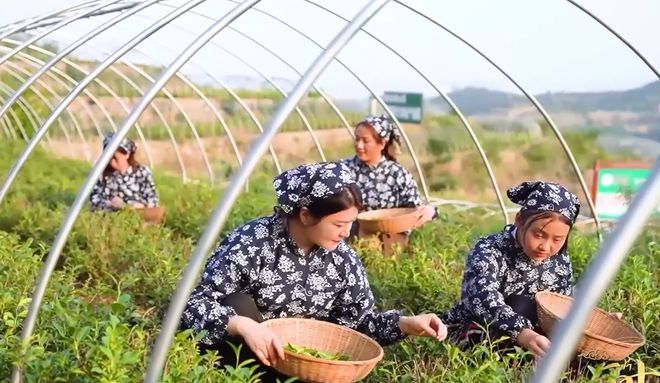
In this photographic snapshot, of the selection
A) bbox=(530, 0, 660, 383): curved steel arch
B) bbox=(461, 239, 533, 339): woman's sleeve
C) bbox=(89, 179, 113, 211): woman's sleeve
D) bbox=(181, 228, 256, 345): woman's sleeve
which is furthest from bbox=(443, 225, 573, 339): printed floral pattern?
bbox=(89, 179, 113, 211): woman's sleeve

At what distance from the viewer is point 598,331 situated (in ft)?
11.9

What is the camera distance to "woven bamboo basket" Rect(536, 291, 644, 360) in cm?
319

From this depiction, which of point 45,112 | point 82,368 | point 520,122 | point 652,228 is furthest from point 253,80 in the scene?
point 82,368

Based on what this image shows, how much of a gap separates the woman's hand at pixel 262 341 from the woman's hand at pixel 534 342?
1.03 metres

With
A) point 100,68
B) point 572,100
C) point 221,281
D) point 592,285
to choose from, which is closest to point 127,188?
point 100,68

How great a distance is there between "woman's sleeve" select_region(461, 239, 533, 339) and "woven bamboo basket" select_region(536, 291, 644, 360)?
0.10 metres

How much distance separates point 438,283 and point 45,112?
17.6m

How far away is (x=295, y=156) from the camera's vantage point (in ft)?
72.6

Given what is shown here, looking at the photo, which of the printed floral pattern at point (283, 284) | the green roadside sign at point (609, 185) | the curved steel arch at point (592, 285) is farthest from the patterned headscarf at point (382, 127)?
the green roadside sign at point (609, 185)

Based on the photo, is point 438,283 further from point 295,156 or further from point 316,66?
point 295,156

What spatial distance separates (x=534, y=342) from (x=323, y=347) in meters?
0.82

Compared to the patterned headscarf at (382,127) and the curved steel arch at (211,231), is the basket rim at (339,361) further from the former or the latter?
the patterned headscarf at (382,127)

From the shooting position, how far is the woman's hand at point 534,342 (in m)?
3.10

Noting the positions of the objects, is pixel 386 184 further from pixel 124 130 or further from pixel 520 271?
Answer: pixel 124 130
